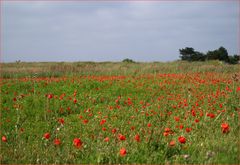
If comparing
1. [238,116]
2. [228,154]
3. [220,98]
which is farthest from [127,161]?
[220,98]

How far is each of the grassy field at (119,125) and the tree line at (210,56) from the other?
3832cm

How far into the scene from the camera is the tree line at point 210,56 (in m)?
50.3

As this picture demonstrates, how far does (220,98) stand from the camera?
9.11 metres

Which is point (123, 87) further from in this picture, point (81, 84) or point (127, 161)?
point (127, 161)

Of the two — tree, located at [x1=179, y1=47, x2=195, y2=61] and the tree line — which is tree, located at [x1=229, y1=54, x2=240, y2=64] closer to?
the tree line

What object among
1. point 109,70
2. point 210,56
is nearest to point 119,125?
point 109,70

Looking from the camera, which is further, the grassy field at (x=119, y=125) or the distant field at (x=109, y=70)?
the distant field at (x=109, y=70)

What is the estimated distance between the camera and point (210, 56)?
5062 cm

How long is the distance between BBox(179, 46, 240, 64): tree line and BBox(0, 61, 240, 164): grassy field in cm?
3832

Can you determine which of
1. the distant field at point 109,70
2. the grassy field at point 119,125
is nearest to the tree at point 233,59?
the distant field at point 109,70

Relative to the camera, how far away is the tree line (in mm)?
50344

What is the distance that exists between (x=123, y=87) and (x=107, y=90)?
65 cm

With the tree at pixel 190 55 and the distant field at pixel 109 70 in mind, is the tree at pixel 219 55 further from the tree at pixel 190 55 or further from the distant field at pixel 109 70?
the distant field at pixel 109 70

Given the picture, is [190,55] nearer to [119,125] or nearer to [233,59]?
[233,59]
